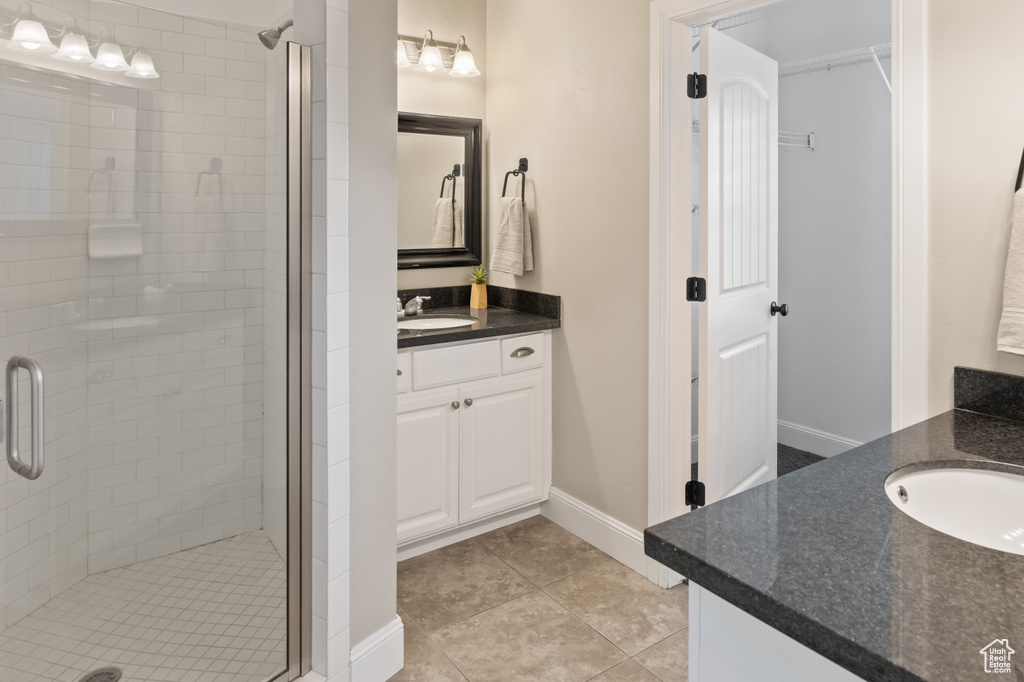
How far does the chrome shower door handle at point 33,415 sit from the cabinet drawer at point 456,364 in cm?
129

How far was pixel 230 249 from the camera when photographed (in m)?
1.74

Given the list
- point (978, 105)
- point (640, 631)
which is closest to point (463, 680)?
point (640, 631)

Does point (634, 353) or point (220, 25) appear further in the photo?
point (634, 353)

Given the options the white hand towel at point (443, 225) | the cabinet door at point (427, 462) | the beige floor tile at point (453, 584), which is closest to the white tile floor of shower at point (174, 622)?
the beige floor tile at point (453, 584)

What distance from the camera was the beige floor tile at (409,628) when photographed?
→ 217cm

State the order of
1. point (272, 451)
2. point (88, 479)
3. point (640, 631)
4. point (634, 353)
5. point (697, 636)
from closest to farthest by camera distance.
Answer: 1. point (697, 636)
2. point (88, 479)
3. point (272, 451)
4. point (640, 631)
5. point (634, 353)

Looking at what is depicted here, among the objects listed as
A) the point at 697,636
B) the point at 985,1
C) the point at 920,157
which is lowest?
the point at 697,636

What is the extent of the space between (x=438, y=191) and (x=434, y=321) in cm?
67

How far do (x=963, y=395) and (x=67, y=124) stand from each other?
2262mm

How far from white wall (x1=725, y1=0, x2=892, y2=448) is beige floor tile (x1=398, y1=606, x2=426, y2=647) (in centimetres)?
255

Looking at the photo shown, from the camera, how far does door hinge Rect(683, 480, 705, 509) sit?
243 centimetres

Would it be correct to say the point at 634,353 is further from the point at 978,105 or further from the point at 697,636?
the point at 697,636

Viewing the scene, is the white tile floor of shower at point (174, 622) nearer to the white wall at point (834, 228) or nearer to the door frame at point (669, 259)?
the door frame at point (669, 259)

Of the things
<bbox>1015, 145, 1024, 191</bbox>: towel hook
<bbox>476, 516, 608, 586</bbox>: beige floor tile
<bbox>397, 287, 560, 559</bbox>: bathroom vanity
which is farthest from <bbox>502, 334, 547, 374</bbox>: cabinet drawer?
<bbox>1015, 145, 1024, 191</bbox>: towel hook
